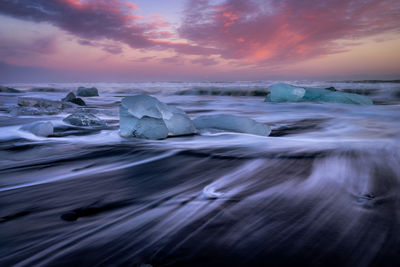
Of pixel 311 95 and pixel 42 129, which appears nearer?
pixel 42 129

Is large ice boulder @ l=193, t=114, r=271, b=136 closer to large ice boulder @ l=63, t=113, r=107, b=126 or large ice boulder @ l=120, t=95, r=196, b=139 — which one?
large ice boulder @ l=120, t=95, r=196, b=139

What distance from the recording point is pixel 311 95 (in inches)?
289

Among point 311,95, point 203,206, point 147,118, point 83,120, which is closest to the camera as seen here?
point 203,206

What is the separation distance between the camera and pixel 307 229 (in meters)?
0.87

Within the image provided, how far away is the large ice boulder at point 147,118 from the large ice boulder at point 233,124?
1.18ft

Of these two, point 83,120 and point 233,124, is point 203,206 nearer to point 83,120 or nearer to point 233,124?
point 233,124

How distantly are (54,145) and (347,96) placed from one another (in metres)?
6.82

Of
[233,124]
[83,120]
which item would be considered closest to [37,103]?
[83,120]

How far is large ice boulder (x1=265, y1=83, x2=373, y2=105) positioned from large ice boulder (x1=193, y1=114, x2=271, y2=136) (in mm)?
4943

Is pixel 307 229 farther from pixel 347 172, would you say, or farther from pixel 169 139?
pixel 169 139

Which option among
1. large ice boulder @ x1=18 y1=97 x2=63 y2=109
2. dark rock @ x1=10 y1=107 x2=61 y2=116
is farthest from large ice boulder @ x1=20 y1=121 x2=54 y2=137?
large ice boulder @ x1=18 y1=97 x2=63 y2=109

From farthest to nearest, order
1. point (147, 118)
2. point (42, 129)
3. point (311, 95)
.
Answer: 1. point (311, 95)
2. point (42, 129)
3. point (147, 118)

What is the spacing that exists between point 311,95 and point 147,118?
6.14 m

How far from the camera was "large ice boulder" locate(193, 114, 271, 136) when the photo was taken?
2637mm
